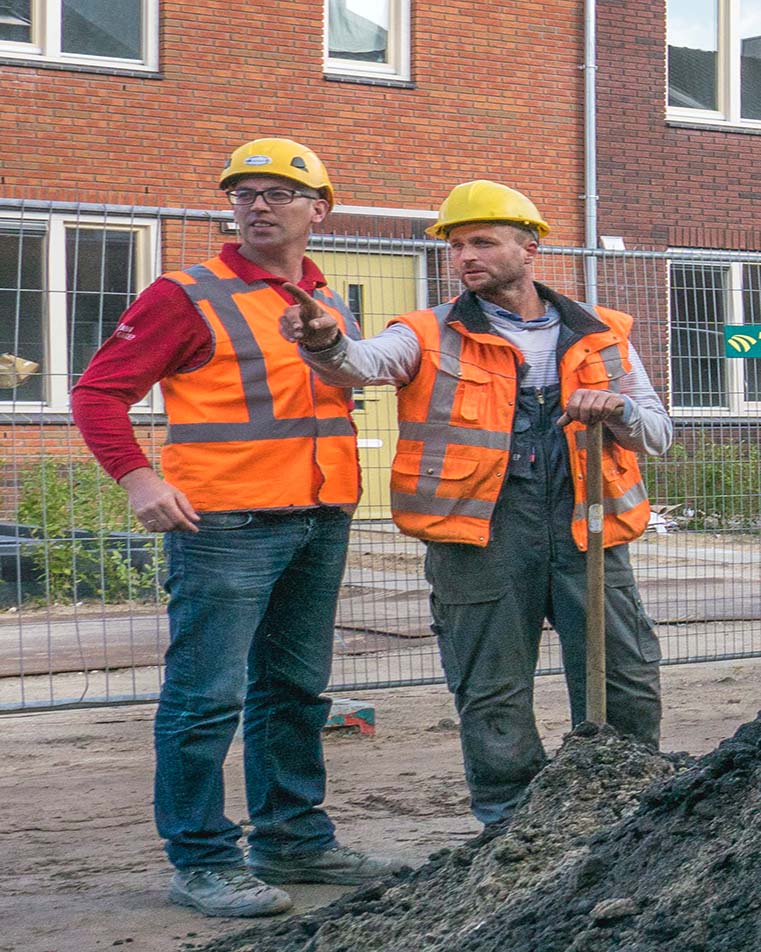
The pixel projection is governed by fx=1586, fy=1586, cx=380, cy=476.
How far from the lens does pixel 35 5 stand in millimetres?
13867

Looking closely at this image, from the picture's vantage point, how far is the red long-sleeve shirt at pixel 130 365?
167 inches

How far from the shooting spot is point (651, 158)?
16.2m

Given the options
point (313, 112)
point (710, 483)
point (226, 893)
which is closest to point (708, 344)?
point (710, 483)

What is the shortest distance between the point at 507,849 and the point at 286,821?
3.74 feet

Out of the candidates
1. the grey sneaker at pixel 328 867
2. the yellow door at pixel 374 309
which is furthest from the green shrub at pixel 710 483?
the grey sneaker at pixel 328 867

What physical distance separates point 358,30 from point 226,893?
12.1m

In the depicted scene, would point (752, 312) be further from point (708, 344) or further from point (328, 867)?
point (328, 867)

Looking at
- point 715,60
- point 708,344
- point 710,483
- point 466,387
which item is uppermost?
point 715,60

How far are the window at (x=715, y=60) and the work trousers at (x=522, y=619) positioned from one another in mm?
12935

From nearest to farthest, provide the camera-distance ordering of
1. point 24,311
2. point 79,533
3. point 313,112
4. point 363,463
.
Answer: point 24,311 → point 79,533 → point 363,463 → point 313,112

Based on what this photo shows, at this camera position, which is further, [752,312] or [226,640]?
[752,312]

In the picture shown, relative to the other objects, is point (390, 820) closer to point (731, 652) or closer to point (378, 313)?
point (378, 313)

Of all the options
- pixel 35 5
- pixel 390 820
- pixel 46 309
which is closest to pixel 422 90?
pixel 35 5

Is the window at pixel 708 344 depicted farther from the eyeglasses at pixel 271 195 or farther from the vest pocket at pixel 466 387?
the eyeglasses at pixel 271 195
